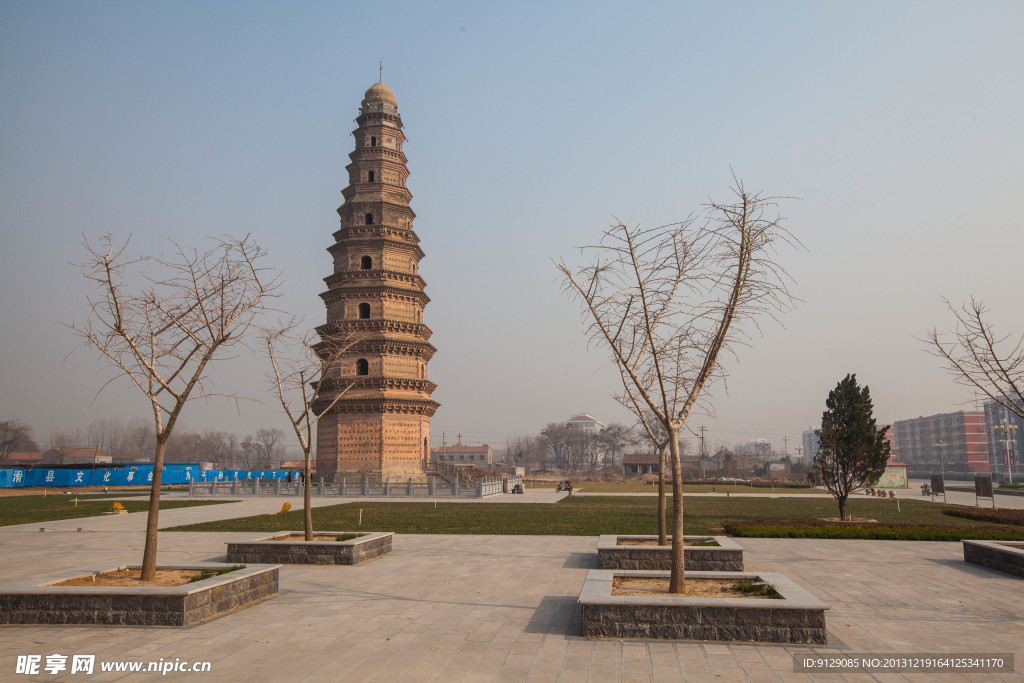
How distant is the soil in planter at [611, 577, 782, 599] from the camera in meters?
8.34

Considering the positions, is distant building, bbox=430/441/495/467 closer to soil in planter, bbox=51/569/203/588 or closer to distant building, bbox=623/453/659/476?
distant building, bbox=623/453/659/476

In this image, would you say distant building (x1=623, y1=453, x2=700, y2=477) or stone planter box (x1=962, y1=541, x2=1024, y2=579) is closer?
stone planter box (x1=962, y1=541, x2=1024, y2=579)

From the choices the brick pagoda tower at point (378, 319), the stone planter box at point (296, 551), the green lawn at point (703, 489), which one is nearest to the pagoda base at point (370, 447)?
the brick pagoda tower at point (378, 319)

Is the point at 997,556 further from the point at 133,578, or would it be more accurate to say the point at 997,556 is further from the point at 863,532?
the point at 133,578

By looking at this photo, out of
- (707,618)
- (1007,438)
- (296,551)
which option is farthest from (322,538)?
(1007,438)

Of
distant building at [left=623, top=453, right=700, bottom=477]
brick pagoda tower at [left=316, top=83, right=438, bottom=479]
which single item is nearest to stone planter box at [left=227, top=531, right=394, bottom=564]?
→ brick pagoda tower at [left=316, top=83, right=438, bottom=479]

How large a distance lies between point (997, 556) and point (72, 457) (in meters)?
132

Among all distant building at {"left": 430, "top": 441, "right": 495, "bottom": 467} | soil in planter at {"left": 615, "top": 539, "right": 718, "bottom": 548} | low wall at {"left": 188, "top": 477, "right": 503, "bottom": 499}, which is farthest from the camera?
distant building at {"left": 430, "top": 441, "right": 495, "bottom": 467}

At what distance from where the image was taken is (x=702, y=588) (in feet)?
29.1

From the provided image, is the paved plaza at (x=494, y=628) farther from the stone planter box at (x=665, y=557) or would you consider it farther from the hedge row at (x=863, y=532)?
the hedge row at (x=863, y=532)

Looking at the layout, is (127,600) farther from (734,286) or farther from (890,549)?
(890,549)

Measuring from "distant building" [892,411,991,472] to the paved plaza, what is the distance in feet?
378

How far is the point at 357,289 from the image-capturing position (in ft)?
143

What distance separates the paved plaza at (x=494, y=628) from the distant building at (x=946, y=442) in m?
115
